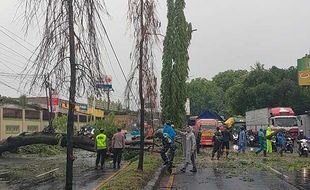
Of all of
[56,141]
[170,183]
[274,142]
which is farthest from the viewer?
[274,142]

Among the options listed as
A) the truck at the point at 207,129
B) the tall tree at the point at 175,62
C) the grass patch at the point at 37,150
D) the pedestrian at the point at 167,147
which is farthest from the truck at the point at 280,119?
the pedestrian at the point at 167,147

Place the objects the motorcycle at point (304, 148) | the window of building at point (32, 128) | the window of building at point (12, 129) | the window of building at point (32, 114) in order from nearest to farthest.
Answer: the motorcycle at point (304, 148) → the window of building at point (12, 129) → the window of building at point (32, 114) → the window of building at point (32, 128)

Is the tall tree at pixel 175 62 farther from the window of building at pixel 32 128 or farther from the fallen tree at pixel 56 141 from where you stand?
the window of building at pixel 32 128

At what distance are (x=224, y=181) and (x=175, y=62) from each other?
15529mm

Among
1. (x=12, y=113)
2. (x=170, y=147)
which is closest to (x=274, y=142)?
(x=170, y=147)

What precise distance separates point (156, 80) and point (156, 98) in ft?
2.41

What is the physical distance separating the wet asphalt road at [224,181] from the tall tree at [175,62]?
1209 centimetres

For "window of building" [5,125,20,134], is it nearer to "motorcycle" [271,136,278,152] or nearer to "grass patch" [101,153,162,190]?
"motorcycle" [271,136,278,152]

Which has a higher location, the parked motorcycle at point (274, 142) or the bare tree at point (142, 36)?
the bare tree at point (142, 36)

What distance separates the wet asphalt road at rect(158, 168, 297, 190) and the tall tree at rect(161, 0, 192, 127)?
12.1m

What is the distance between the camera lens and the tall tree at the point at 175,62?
101 feet

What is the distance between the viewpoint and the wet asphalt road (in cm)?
1483

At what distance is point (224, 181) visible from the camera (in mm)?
16422

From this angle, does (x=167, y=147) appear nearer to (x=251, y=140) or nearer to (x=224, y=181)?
(x=224, y=181)
